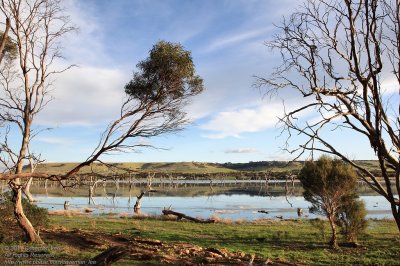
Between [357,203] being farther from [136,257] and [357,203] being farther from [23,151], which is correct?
[23,151]

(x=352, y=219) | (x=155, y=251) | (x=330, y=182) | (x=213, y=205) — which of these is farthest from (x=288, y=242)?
(x=213, y=205)

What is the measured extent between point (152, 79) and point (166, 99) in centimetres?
103

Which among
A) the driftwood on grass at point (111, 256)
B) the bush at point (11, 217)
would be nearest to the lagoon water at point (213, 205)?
the bush at point (11, 217)

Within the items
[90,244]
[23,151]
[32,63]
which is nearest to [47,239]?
[90,244]

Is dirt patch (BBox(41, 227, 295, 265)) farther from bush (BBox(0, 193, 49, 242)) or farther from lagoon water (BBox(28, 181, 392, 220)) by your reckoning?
lagoon water (BBox(28, 181, 392, 220))

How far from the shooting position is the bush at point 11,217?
17.6 meters

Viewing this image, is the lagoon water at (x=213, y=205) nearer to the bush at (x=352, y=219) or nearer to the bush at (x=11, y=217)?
the bush at (x=352, y=219)

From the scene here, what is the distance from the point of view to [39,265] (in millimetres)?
12500

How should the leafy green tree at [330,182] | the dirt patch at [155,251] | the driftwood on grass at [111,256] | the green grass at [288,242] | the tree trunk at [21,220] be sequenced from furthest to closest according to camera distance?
the leafy green tree at [330,182], the green grass at [288,242], the tree trunk at [21,220], the dirt patch at [155,251], the driftwood on grass at [111,256]

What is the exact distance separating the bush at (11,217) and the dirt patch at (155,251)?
952 mm

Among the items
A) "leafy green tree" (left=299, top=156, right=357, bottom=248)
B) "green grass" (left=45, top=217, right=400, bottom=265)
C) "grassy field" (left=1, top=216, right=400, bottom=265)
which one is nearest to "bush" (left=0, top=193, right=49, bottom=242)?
"grassy field" (left=1, top=216, right=400, bottom=265)

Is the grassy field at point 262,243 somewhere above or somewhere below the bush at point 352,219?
below

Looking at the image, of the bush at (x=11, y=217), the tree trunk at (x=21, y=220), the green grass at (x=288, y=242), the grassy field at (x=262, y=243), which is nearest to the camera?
the tree trunk at (x=21, y=220)

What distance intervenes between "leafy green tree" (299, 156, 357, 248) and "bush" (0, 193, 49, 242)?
15.4 m
